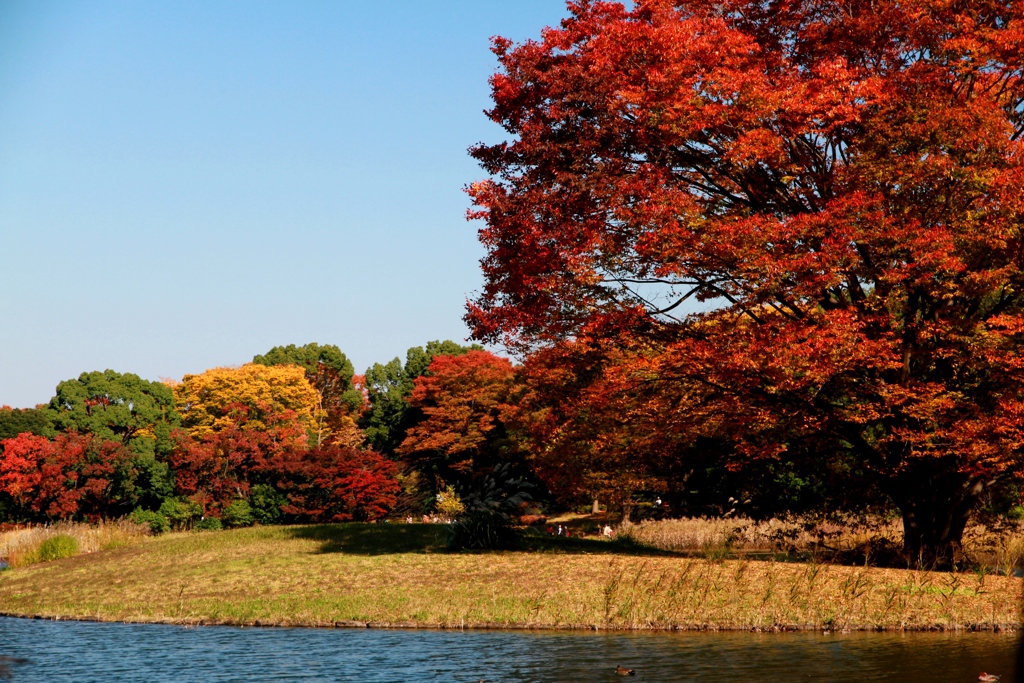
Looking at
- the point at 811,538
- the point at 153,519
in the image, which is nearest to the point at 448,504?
the point at 153,519

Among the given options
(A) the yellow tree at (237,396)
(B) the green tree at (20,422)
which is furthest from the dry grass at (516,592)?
(A) the yellow tree at (237,396)

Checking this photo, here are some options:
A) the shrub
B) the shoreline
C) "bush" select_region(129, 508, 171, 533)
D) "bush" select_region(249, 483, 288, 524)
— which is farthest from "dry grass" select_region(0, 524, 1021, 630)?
the shrub

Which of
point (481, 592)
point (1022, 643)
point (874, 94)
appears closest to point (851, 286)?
point (874, 94)

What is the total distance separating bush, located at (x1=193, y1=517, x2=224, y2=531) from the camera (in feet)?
151

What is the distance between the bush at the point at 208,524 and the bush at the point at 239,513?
0.84 m

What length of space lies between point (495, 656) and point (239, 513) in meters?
35.7

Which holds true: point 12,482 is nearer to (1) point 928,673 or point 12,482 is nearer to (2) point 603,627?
(2) point 603,627

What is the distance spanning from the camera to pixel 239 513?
1865 inches

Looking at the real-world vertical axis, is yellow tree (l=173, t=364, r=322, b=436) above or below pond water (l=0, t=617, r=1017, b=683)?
above

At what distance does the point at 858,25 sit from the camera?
67.5ft

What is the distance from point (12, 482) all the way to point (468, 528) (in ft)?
108

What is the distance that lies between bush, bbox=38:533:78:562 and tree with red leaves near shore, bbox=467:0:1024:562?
15.2m

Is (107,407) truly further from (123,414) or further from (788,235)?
(788,235)

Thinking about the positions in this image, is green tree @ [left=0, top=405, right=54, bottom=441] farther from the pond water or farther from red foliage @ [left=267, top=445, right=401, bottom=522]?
the pond water
